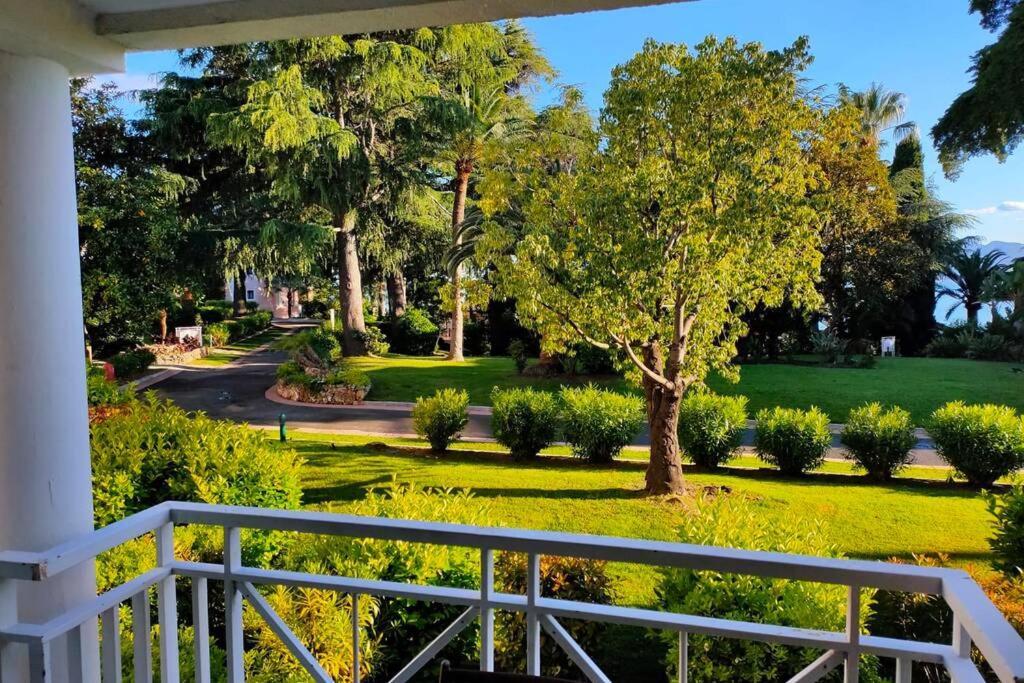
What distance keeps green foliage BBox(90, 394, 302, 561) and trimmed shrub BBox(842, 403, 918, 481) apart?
512 cm

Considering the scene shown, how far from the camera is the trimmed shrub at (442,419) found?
306 inches

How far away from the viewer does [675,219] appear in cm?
534

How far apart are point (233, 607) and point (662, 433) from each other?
4.84m

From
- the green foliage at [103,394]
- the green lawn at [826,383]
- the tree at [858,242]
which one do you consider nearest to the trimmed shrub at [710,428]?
the green lawn at [826,383]

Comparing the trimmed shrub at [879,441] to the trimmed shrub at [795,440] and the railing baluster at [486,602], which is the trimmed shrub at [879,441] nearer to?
the trimmed shrub at [795,440]

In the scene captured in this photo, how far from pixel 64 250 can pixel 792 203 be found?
4914mm

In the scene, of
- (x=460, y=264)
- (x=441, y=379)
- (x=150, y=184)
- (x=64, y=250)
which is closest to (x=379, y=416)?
(x=441, y=379)

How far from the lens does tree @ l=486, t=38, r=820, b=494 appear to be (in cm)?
519

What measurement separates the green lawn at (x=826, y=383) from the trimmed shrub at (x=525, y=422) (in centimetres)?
342

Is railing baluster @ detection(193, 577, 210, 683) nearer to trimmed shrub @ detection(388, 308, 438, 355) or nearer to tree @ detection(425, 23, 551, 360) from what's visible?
tree @ detection(425, 23, 551, 360)

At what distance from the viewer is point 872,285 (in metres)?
13.4

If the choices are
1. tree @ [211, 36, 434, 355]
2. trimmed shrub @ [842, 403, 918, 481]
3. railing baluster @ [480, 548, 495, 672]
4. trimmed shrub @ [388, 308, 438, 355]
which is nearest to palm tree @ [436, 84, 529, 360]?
tree @ [211, 36, 434, 355]

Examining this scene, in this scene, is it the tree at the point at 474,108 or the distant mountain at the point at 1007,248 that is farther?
the distant mountain at the point at 1007,248

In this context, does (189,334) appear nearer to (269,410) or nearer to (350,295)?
(350,295)
